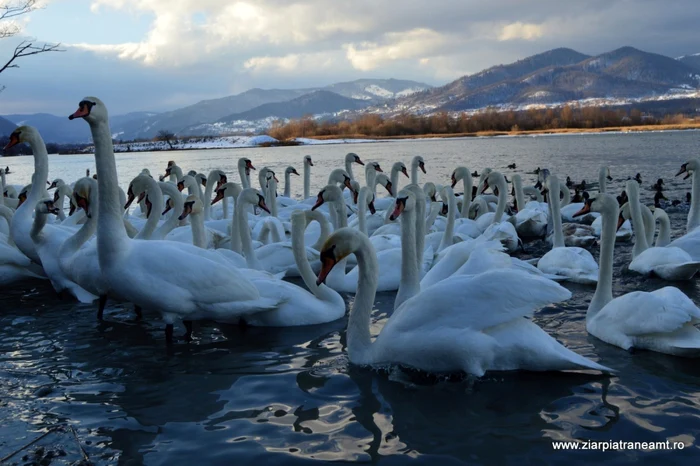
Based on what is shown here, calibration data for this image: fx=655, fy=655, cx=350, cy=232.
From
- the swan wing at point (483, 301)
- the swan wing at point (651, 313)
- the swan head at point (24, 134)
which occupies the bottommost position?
the swan wing at point (651, 313)

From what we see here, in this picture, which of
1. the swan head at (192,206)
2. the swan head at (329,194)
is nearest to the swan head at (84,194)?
the swan head at (192,206)

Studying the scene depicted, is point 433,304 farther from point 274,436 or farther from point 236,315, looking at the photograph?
point 236,315

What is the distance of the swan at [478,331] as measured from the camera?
5.12m

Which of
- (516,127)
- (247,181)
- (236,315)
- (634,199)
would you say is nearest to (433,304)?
(236,315)

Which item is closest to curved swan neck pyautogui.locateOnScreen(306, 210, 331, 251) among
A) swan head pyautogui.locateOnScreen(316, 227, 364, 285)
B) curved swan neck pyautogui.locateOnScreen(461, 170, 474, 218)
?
swan head pyautogui.locateOnScreen(316, 227, 364, 285)

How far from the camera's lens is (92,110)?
245 inches

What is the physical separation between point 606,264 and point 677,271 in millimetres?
2191

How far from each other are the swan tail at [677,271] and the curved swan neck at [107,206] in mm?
6520

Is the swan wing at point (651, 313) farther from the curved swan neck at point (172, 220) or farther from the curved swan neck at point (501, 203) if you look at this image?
the curved swan neck at point (501, 203)

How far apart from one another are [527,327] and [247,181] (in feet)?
40.6

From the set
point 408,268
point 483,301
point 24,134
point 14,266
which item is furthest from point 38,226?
point 483,301

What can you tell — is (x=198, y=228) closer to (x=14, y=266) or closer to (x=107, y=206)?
(x=14, y=266)

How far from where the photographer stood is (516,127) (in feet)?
354

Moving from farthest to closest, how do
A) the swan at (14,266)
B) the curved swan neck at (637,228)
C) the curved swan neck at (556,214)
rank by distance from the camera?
the curved swan neck at (556,214)
the curved swan neck at (637,228)
the swan at (14,266)
